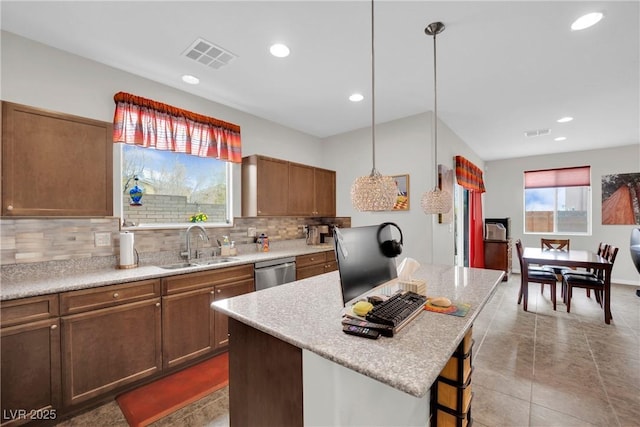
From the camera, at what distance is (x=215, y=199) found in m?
3.37

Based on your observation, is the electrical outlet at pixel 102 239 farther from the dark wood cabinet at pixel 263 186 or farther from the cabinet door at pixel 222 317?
the dark wood cabinet at pixel 263 186

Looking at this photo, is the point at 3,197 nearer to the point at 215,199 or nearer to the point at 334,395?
the point at 215,199

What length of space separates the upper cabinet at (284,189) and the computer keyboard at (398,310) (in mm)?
2379

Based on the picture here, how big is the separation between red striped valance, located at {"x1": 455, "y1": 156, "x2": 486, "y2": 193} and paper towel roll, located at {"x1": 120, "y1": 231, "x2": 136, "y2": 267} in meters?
4.39

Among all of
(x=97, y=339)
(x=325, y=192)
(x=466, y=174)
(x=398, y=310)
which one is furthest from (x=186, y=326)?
(x=466, y=174)

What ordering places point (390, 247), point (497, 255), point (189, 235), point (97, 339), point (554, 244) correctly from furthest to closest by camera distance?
point (497, 255)
point (554, 244)
point (189, 235)
point (97, 339)
point (390, 247)

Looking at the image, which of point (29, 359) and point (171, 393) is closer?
point (29, 359)

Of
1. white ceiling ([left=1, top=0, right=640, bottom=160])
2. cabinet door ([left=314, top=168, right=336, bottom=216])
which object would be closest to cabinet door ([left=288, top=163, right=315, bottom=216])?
cabinet door ([left=314, top=168, right=336, bottom=216])

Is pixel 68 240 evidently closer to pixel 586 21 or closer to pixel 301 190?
pixel 301 190

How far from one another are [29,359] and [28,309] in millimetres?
306

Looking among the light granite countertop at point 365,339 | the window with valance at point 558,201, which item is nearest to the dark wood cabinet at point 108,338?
the light granite countertop at point 365,339

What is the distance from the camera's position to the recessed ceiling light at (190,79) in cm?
270

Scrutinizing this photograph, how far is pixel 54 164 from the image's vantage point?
198 cm

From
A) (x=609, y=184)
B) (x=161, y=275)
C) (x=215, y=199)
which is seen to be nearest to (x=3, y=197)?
(x=161, y=275)
